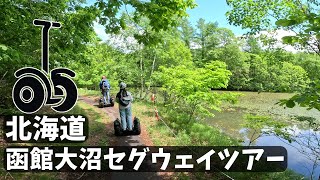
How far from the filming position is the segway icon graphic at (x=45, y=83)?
6811 mm

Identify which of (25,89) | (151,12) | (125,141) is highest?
(151,12)

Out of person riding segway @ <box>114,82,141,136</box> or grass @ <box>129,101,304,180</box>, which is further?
person riding segway @ <box>114,82,141,136</box>

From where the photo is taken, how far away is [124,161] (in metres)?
7.65

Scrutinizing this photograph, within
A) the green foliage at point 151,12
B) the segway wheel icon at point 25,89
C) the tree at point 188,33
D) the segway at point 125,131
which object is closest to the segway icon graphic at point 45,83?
the segway wheel icon at point 25,89

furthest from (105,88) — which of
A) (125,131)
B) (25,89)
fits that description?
(25,89)

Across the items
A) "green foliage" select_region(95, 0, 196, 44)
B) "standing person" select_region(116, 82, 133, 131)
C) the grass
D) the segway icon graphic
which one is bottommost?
the grass

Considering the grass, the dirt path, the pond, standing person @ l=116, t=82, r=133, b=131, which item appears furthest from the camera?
the pond

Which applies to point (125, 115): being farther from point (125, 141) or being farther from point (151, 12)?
point (151, 12)

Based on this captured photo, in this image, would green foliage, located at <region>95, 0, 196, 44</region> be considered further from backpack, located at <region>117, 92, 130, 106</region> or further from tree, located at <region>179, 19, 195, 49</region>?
tree, located at <region>179, 19, 195, 49</region>

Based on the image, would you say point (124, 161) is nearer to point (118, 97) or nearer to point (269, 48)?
point (118, 97)

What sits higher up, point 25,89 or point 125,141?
point 25,89

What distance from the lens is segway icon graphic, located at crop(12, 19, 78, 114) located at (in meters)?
6.81

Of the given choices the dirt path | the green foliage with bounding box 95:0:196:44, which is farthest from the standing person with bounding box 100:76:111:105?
the green foliage with bounding box 95:0:196:44

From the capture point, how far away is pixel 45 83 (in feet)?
24.2
